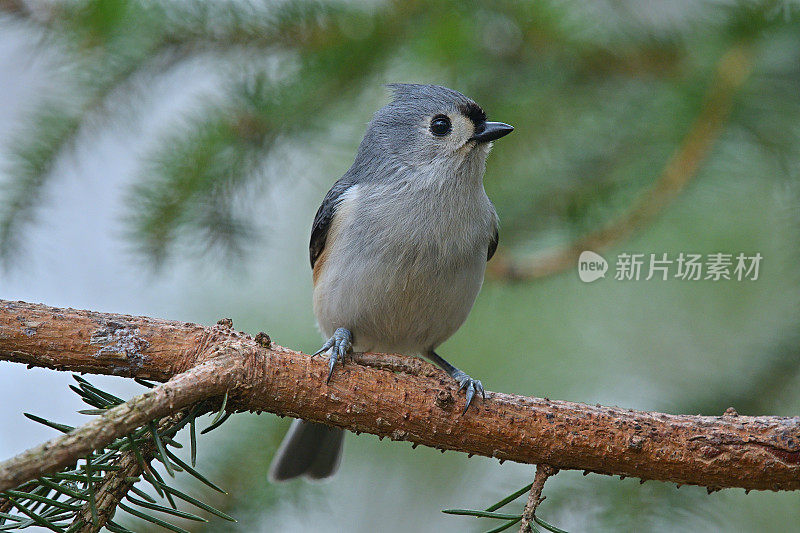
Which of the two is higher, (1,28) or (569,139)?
(569,139)

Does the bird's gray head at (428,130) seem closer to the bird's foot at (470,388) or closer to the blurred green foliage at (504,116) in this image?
the blurred green foliage at (504,116)

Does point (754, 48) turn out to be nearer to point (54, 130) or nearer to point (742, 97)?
point (742, 97)

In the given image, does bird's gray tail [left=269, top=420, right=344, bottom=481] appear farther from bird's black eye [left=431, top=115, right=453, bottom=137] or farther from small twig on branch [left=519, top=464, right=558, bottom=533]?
bird's black eye [left=431, top=115, right=453, bottom=137]

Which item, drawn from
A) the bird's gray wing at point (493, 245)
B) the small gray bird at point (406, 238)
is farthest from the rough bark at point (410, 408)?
the bird's gray wing at point (493, 245)

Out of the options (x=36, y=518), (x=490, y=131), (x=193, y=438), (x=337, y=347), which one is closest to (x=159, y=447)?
(x=193, y=438)

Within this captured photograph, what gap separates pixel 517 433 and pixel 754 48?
4.69 ft

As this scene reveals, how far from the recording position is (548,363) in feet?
12.1

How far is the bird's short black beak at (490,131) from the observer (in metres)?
2.58

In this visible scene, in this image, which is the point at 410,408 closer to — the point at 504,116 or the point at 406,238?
the point at 406,238

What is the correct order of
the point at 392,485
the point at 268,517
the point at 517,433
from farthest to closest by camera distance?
1. the point at 392,485
2. the point at 268,517
3. the point at 517,433

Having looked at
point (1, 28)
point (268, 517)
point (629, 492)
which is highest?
point (1, 28)

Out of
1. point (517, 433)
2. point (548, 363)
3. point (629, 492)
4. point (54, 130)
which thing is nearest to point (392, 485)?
point (548, 363)

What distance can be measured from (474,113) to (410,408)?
1313mm

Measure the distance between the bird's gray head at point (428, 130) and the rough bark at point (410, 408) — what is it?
112cm
